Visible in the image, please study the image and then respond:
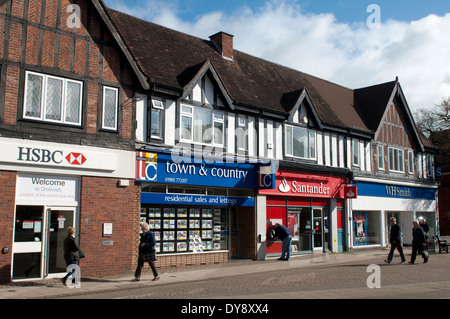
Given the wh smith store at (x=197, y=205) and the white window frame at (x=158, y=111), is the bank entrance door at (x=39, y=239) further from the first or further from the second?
the white window frame at (x=158, y=111)

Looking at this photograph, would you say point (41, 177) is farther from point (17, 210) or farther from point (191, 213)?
point (191, 213)

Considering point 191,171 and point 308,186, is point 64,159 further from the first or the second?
point 308,186

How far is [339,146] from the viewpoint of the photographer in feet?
78.0

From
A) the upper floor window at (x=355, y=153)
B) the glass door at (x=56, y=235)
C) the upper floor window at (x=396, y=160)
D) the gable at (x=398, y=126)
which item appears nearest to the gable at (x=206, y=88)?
→ the glass door at (x=56, y=235)

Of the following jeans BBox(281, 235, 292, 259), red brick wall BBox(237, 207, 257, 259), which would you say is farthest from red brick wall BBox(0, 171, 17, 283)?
jeans BBox(281, 235, 292, 259)

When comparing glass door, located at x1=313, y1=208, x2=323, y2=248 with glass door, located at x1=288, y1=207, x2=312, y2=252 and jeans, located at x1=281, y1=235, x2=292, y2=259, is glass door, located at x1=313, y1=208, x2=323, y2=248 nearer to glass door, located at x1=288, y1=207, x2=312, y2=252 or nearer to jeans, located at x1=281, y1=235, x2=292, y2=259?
glass door, located at x1=288, y1=207, x2=312, y2=252

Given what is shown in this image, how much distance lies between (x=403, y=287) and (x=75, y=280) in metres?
8.85

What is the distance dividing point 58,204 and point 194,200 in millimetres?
5216

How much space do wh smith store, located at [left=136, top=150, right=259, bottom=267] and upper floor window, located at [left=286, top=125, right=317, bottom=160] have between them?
2644 millimetres

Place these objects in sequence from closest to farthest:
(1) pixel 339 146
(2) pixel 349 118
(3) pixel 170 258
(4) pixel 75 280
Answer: (4) pixel 75 280, (3) pixel 170 258, (1) pixel 339 146, (2) pixel 349 118

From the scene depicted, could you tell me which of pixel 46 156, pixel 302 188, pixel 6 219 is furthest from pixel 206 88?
pixel 6 219

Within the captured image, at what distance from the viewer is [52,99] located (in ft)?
44.8
